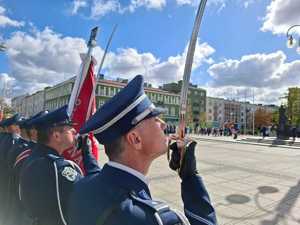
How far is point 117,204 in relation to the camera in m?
1.17

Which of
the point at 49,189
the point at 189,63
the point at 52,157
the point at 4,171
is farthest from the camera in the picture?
the point at 4,171

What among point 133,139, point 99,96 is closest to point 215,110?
point 99,96

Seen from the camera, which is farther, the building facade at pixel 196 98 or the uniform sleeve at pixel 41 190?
the building facade at pixel 196 98

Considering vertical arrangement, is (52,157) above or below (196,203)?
above

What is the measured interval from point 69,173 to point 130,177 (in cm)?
102

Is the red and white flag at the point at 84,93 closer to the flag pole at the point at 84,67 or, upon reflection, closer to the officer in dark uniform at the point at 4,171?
the flag pole at the point at 84,67

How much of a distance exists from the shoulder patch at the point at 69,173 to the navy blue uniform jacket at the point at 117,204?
0.77 metres

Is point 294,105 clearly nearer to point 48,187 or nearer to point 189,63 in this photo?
point 189,63

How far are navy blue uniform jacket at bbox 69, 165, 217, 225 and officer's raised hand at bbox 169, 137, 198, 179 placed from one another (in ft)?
1.18

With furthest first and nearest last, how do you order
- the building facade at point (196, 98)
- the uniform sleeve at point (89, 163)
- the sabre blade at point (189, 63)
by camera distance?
the building facade at point (196, 98), the uniform sleeve at point (89, 163), the sabre blade at point (189, 63)

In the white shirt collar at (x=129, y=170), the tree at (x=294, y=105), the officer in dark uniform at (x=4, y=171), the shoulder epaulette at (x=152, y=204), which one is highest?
the tree at (x=294, y=105)

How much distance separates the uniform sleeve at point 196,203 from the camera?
1480 mm

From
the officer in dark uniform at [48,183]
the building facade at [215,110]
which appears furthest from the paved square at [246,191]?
the building facade at [215,110]

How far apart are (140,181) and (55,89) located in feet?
314
